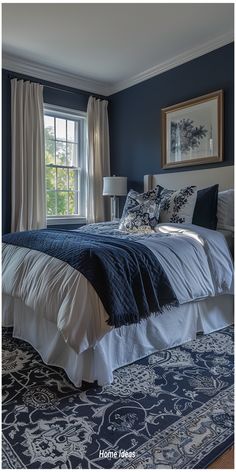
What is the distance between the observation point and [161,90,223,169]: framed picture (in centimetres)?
340

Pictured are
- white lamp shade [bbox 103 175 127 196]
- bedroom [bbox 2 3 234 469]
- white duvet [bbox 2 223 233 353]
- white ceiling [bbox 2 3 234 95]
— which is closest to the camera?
bedroom [bbox 2 3 234 469]

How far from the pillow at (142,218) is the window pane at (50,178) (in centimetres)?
165

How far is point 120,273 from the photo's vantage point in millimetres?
1890

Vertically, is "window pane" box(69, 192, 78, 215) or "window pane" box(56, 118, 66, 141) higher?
"window pane" box(56, 118, 66, 141)

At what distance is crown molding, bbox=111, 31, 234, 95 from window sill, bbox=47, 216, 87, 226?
184 centimetres

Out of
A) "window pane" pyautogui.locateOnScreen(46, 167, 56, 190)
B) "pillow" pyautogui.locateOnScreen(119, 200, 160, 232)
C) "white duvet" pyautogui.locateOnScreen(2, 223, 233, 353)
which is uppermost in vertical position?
"window pane" pyautogui.locateOnScreen(46, 167, 56, 190)

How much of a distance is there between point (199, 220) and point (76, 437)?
200 cm

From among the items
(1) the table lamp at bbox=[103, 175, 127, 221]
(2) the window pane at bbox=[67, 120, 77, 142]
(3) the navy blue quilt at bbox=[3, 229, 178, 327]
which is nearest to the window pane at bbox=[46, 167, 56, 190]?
(2) the window pane at bbox=[67, 120, 77, 142]

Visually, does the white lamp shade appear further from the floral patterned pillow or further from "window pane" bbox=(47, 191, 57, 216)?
the floral patterned pillow

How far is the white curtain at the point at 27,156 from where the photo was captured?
12.9 ft

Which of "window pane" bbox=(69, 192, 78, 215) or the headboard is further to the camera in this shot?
"window pane" bbox=(69, 192, 78, 215)

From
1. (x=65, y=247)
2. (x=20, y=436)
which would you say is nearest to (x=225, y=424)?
(x=20, y=436)

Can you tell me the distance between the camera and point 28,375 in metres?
1.99

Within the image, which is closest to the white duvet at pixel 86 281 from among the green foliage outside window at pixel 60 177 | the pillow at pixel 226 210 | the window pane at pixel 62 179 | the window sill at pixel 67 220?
the pillow at pixel 226 210
